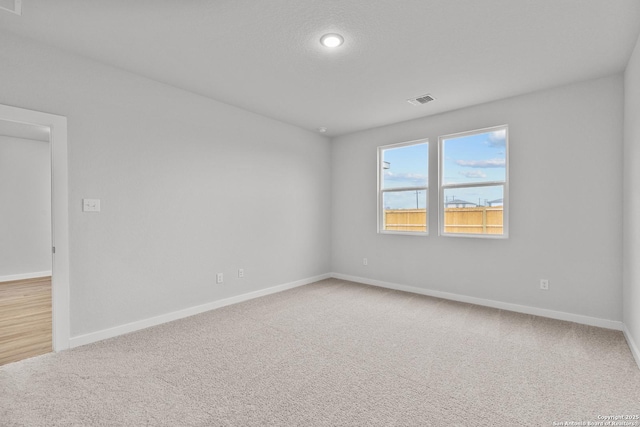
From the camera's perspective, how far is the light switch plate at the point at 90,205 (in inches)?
109

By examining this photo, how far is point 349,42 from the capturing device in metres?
2.53

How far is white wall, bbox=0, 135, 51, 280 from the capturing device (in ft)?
17.6

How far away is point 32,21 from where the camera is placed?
2.26 meters

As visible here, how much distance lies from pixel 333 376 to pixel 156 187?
2.61m

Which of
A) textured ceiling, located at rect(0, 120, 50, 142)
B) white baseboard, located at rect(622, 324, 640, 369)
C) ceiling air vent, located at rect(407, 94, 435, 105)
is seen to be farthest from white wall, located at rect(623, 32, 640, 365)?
textured ceiling, located at rect(0, 120, 50, 142)

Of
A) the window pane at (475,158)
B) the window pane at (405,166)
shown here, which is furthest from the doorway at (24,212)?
the window pane at (475,158)

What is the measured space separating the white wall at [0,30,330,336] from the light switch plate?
0.04 meters

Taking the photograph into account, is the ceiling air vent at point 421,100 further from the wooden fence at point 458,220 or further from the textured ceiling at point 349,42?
the wooden fence at point 458,220

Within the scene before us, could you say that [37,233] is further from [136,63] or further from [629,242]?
[629,242]

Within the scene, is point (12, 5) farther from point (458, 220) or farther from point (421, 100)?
point (458, 220)

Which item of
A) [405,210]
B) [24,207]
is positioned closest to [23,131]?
[24,207]

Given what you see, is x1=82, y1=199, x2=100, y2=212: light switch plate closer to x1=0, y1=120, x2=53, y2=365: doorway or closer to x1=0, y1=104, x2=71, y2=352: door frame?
x1=0, y1=104, x2=71, y2=352: door frame

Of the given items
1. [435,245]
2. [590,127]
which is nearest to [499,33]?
[590,127]

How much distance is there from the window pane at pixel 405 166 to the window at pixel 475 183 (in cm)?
30
